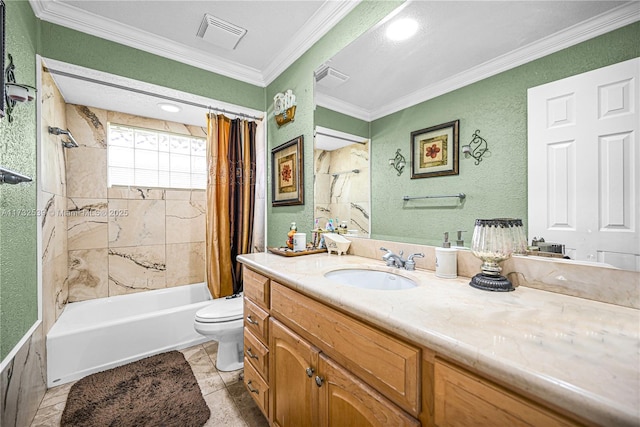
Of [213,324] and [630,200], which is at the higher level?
[630,200]

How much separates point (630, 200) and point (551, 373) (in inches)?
24.7

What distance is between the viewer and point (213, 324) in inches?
75.2

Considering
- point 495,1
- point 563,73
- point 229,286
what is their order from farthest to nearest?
point 229,286, point 495,1, point 563,73

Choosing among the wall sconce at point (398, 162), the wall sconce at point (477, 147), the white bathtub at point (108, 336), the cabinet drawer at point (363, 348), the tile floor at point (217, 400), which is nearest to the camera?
the cabinet drawer at point (363, 348)

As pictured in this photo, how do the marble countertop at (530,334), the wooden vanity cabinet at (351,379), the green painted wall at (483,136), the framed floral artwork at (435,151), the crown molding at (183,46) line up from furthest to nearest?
the crown molding at (183,46) < the framed floral artwork at (435,151) < the green painted wall at (483,136) < the wooden vanity cabinet at (351,379) < the marble countertop at (530,334)

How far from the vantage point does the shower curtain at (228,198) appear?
248cm

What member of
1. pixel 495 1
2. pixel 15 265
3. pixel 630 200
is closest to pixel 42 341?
pixel 15 265

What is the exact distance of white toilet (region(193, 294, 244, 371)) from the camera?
1.91 m

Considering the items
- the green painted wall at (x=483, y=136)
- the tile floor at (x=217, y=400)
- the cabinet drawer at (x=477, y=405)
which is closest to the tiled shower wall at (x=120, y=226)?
the tile floor at (x=217, y=400)

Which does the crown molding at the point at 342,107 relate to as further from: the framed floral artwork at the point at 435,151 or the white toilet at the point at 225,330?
the white toilet at the point at 225,330

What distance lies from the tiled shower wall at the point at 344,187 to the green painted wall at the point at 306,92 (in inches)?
4.9

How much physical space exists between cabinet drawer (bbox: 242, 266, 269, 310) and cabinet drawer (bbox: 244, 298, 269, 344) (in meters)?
0.03

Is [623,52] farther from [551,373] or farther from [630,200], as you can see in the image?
[551,373]

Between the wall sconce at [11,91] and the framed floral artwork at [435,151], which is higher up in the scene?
the wall sconce at [11,91]
